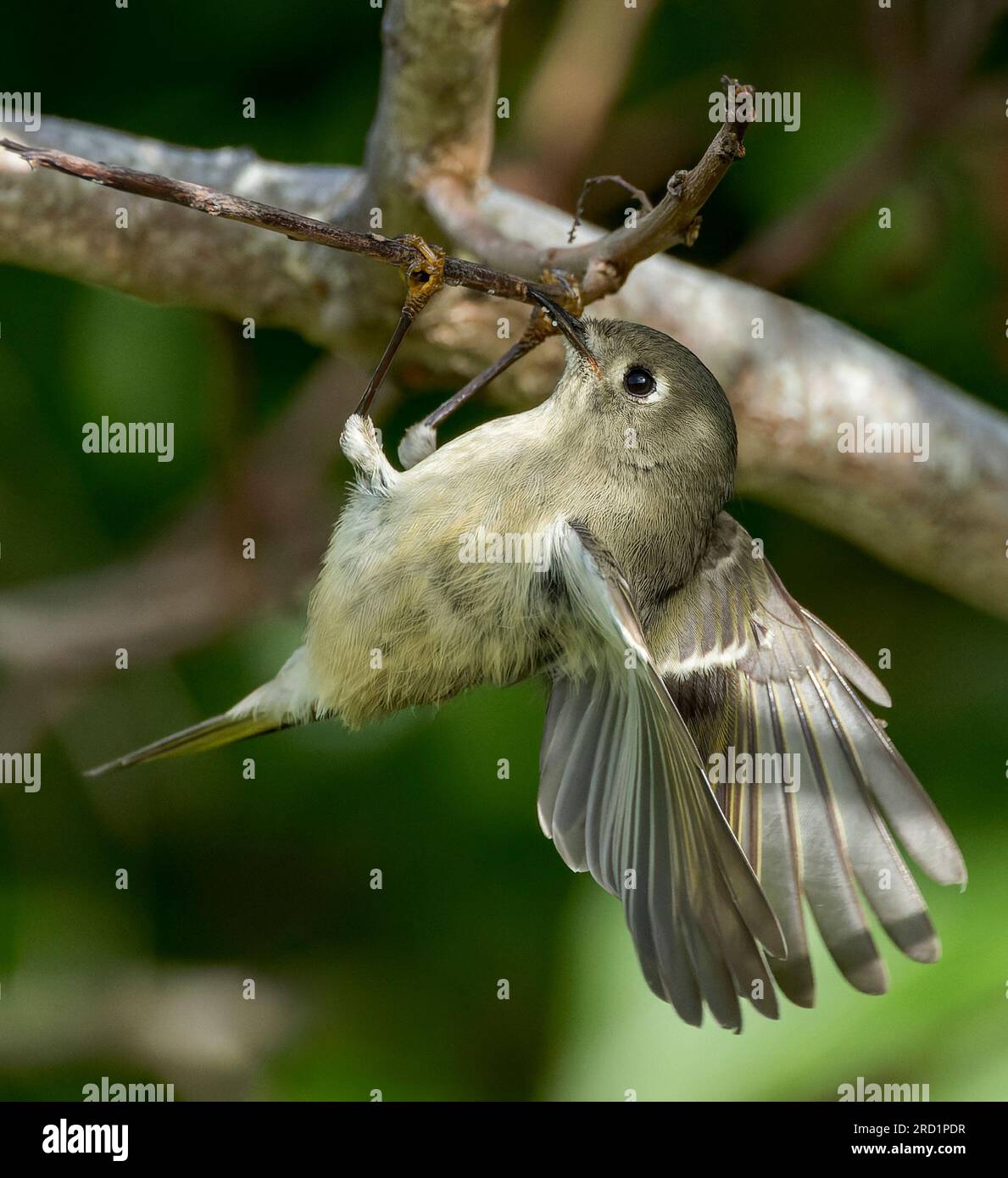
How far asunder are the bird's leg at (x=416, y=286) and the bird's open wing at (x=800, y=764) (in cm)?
65

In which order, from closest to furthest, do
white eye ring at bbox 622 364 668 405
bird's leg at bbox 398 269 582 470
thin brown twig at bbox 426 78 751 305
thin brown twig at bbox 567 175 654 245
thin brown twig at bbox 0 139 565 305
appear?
thin brown twig at bbox 0 139 565 305, thin brown twig at bbox 426 78 751 305, thin brown twig at bbox 567 175 654 245, white eye ring at bbox 622 364 668 405, bird's leg at bbox 398 269 582 470

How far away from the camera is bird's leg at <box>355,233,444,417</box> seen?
68.3 inches

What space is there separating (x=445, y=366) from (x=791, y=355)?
30.0 inches

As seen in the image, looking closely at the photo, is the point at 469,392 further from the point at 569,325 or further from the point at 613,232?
the point at 613,232

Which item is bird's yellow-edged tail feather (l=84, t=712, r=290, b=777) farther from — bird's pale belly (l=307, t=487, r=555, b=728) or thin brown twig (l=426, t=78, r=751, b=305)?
thin brown twig (l=426, t=78, r=751, b=305)

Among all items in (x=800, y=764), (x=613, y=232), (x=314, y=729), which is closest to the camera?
(x=613, y=232)

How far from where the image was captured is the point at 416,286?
193 centimetres

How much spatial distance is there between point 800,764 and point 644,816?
0.41 m

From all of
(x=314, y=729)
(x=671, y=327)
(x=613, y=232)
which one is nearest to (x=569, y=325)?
(x=613, y=232)

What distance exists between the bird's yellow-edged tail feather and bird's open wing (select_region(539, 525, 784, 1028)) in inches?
23.3

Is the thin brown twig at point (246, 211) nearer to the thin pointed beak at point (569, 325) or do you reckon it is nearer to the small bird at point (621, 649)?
the thin pointed beak at point (569, 325)

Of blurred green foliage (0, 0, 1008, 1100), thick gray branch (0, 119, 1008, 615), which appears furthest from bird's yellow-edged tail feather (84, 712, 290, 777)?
thick gray branch (0, 119, 1008, 615)

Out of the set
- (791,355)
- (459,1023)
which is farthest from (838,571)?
(459,1023)

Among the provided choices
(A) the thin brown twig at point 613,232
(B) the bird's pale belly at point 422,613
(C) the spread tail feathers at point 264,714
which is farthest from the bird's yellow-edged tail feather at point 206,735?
(A) the thin brown twig at point 613,232
